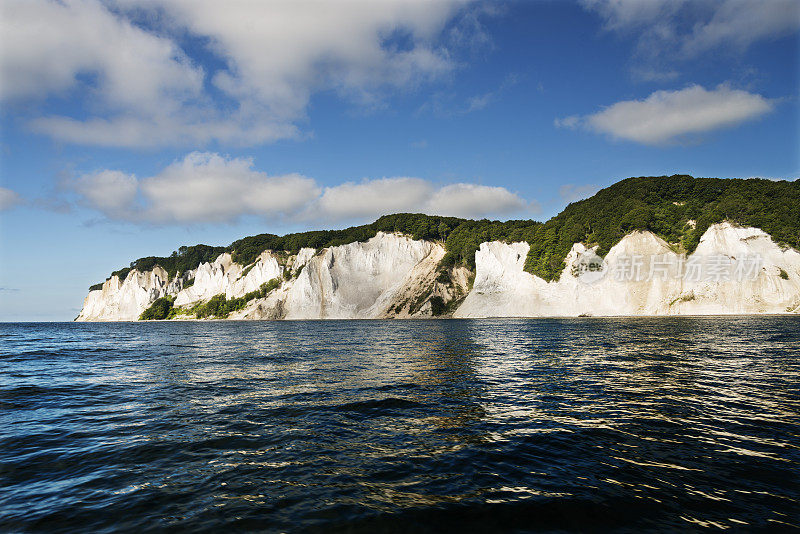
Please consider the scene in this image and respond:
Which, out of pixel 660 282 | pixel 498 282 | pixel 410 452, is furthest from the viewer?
pixel 498 282

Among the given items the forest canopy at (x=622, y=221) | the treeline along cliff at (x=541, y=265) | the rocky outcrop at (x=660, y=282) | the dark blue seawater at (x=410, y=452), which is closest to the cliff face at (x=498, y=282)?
the rocky outcrop at (x=660, y=282)

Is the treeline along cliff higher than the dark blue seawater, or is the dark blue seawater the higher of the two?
the treeline along cliff

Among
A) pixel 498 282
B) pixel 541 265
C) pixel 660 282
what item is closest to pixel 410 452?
pixel 660 282

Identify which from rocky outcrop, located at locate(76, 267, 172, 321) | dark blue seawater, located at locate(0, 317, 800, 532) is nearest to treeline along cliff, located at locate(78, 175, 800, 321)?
rocky outcrop, located at locate(76, 267, 172, 321)

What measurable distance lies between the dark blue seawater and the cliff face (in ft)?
223

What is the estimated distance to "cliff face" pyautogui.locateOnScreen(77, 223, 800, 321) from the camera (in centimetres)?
7106

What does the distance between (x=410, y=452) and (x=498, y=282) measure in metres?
98.5

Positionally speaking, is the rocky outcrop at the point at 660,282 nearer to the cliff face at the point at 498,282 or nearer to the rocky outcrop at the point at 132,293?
the cliff face at the point at 498,282

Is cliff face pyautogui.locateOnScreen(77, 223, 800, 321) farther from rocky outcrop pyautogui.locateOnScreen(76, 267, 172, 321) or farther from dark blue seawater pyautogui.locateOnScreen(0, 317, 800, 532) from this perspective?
dark blue seawater pyautogui.locateOnScreen(0, 317, 800, 532)

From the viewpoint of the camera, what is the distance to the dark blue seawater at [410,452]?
6102 mm

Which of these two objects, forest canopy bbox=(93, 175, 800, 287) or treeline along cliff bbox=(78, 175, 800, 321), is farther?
forest canopy bbox=(93, 175, 800, 287)

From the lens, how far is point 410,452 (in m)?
8.59

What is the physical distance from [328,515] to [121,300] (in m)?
196

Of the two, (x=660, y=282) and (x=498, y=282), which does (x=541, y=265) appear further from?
(x=660, y=282)
